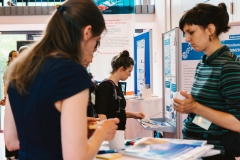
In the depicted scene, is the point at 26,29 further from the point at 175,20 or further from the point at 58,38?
the point at 58,38

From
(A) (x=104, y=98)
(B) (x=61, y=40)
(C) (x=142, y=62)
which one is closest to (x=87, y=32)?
(B) (x=61, y=40)

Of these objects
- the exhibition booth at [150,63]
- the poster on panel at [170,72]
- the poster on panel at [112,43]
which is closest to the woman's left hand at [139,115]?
the exhibition booth at [150,63]

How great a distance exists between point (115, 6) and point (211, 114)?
4.19m

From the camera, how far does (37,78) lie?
3.22 feet

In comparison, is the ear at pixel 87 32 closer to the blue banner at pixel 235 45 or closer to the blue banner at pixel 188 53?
the blue banner at pixel 235 45

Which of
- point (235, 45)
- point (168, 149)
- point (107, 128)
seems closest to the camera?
point (107, 128)

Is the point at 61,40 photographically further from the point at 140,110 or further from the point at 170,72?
the point at 140,110

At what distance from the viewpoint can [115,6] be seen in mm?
5406

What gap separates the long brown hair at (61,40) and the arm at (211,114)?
63cm

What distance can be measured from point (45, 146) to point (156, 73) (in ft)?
17.7

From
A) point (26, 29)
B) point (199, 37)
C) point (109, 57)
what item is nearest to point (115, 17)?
point (109, 57)

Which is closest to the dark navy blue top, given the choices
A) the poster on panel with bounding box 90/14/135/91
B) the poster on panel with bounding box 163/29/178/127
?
the poster on panel with bounding box 163/29/178/127

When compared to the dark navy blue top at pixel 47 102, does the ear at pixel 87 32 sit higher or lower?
higher

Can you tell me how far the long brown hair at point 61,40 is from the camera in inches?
39.7
